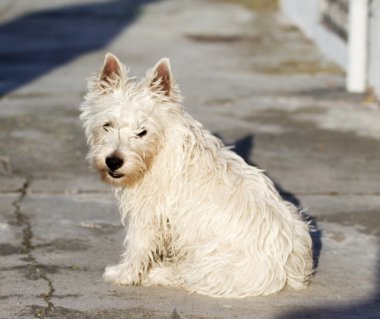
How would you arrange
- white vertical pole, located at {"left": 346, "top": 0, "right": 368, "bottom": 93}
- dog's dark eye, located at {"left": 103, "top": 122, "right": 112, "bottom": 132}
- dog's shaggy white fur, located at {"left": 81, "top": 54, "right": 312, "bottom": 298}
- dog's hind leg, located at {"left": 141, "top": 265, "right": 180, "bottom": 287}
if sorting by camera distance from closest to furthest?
dog's shaggy white fur, located at {"left": 81, "top": 54, "right": 312, "bottom": 298}, dog's dark eye, located at {"left": 103, "top": 122, "right": 112, "bottom": 132}, dog's hind leg, located at {"left": 141, "top": 265, "right": 180, "bottom": 287}, white vertical pole, located at {"left": 346, "top": 0, "right": 368, "bottom": 93}

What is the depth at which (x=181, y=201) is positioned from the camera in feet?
21.7

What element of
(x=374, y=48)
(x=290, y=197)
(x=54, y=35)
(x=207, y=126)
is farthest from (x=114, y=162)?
(x=54, y=35)

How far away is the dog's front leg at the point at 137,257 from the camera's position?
6699 mm

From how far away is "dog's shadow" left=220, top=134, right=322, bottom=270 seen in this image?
24.9 feet

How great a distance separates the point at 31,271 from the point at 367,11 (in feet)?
25.7

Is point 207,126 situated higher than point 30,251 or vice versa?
point 30,251

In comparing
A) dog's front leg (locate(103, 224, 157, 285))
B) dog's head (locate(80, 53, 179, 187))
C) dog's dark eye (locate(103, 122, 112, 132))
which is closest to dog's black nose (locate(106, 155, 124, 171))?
dog's head (locate(80, 53, 179, 187))

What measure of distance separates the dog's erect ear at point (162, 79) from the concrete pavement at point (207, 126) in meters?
1.30

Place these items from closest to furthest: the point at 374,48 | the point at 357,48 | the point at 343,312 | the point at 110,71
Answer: the point at 343,312
the point at 110,71
the point at 374,48
the point at 357,48

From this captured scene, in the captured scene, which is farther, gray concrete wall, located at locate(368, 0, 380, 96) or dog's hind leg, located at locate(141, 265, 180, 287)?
gray concrete wall, located at locate(368, 0, 380, 96)

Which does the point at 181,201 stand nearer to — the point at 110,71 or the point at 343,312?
the point at 110,71

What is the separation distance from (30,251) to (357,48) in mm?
7258

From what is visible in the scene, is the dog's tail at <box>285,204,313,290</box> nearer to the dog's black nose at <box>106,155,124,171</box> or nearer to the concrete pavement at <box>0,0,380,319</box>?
the concrete pavement at <box>0,0,380,319</box>

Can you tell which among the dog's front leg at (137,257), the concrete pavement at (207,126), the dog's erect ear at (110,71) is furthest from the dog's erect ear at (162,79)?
the concrete pavement at (207,126)
